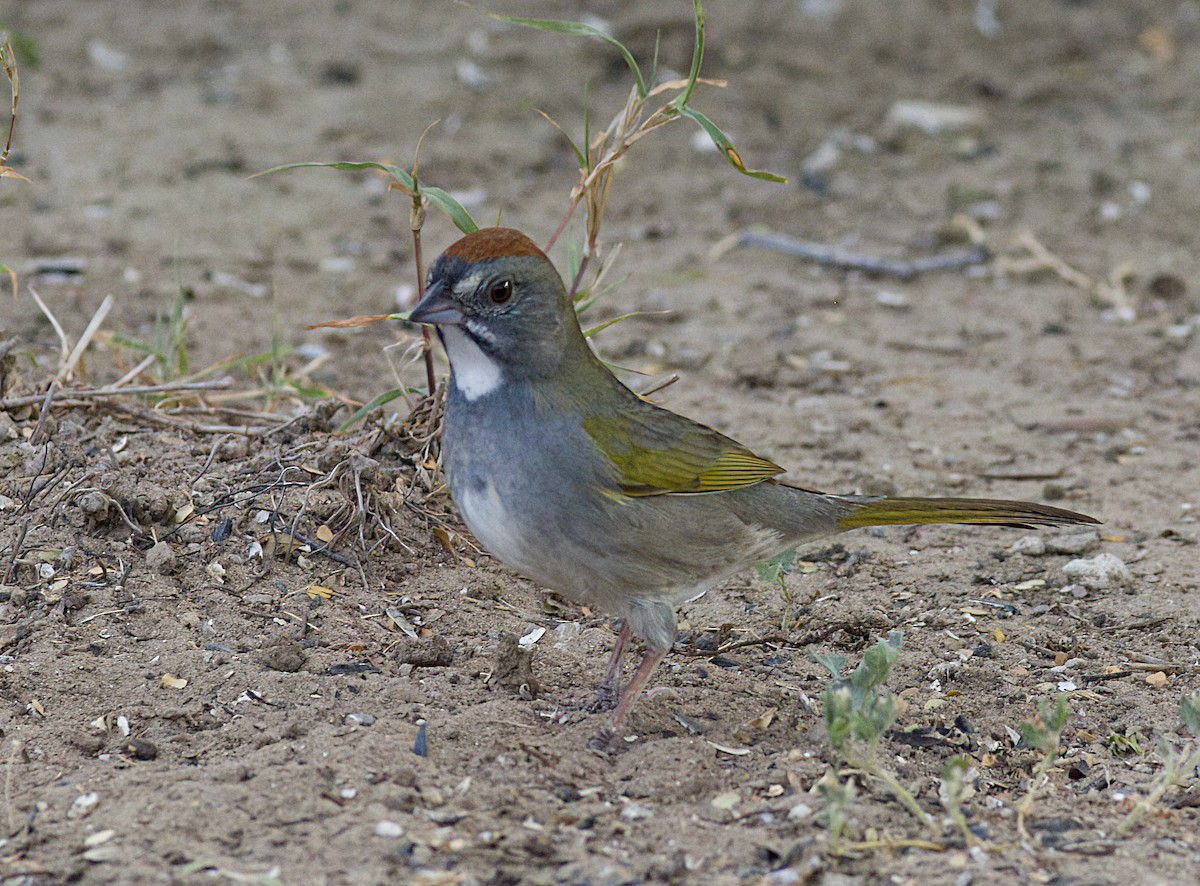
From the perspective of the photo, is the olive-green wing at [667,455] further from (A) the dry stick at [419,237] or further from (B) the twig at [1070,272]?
(B) the twig at [1070,272]

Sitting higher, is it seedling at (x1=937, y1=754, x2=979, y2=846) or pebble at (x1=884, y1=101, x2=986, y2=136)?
pebble at (x1=884, y1=101, x2=986, y2=136)

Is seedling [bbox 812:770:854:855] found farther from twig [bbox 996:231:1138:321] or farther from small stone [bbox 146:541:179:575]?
twig [bbox 996:231:1138:321]

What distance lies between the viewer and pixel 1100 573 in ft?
15.8

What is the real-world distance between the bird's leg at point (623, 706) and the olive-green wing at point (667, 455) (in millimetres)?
442

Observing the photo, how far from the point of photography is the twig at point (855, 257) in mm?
7766

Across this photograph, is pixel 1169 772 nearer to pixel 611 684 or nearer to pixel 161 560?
pixel 611 684

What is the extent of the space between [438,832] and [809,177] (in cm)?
Result: 618

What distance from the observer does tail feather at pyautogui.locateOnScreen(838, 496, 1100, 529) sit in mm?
4094

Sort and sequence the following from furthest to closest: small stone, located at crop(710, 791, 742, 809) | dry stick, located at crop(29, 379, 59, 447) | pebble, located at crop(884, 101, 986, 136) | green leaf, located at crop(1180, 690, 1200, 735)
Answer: pebble, located at crop(884, 101, 986, 136)
dry stick, located at crop(29, 379, 59, 447)
small stone, located at crop(710, 791, 742, 809)
green leaf, located at crop(1180, 690, 1200, 735)

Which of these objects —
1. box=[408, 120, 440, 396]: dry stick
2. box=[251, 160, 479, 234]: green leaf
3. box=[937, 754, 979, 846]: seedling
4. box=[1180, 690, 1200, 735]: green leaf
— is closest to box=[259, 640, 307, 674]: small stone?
box=[408, 120, 440, 396]: dry stick

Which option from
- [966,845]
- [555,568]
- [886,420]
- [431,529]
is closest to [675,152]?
[886,420]

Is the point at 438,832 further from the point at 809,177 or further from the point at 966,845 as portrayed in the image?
the point at 809,177

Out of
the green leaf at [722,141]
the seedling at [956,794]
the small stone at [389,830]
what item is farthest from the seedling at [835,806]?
the green leaf at [722,141]

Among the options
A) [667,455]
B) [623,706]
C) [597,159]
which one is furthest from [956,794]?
[597,159]
